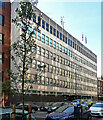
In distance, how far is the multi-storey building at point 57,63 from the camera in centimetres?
4184

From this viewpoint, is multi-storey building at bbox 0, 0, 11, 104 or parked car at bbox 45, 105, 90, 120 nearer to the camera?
parked car at bbox 45, 105, 90, 120

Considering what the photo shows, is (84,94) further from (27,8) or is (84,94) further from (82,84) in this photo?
(27,8)

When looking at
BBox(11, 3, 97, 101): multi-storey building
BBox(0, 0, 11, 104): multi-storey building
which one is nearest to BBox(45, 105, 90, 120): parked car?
BBox(11, 3, 97, 101): multi-storey building

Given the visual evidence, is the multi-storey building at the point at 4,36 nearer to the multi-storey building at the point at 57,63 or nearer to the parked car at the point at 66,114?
the multi-storey building at the point at 57,63

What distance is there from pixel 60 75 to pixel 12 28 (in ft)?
63.1

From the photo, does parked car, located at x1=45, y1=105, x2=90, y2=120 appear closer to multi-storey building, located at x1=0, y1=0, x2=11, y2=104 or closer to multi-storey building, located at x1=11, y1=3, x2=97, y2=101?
multi-storey building, located at x1=11, y1=3, x2=97, y2=101

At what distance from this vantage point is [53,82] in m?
47.5

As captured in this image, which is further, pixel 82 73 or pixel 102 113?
pixel 82 73

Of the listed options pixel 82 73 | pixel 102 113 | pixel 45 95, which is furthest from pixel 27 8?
pixel 82 73

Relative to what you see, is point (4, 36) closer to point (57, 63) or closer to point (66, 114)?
point (57, 63)

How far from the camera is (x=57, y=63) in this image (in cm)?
5016

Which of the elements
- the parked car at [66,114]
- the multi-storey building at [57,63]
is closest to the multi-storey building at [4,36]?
the multi-storey building at [57,63]

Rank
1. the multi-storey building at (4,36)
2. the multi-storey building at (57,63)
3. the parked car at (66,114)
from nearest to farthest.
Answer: the parked car at (66,114)
the multi-storey building at (4,36)
the multi-storey building at (57,63)

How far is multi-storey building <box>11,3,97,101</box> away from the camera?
41.8 meters
